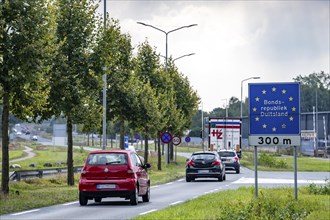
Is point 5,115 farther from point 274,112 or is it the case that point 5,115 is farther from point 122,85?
point 122,85

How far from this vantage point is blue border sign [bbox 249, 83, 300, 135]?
70.2 ft

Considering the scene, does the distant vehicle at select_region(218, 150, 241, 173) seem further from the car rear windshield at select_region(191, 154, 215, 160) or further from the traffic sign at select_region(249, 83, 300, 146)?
the traffic sign at select_region(249, 83, 300, 146)

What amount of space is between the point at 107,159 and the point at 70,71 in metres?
12.0

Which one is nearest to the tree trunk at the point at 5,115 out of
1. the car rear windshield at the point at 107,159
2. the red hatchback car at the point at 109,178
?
the car rear windshield at the point at 107,159

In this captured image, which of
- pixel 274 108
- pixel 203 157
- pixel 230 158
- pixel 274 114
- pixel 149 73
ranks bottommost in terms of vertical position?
pixel 230 158

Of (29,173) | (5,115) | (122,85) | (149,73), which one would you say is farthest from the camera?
(149,73)

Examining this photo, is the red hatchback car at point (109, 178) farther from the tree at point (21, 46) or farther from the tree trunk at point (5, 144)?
the tree trunk at point (5, 144)

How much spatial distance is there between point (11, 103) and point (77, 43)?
8.27 meters

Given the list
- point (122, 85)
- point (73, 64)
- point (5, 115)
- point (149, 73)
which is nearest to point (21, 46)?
point (5, 115)

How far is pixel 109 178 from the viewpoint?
23938 mm

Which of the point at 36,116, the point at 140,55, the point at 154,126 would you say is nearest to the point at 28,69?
the point at 36,116

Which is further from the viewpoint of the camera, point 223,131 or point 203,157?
point 223,131

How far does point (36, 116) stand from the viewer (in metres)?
35.3

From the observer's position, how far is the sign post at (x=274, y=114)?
21.4m
